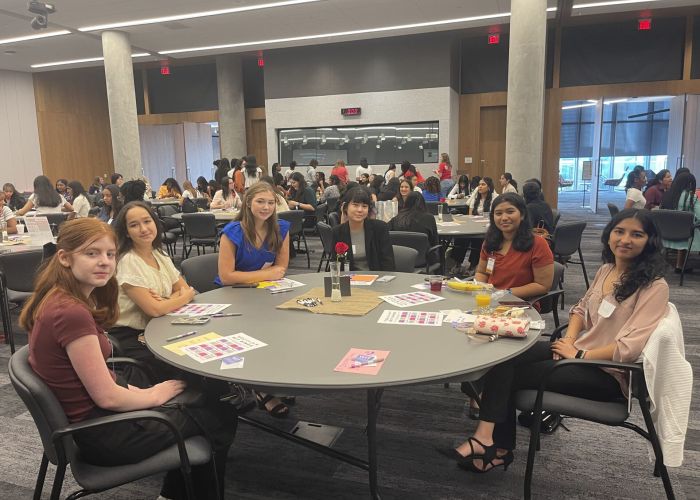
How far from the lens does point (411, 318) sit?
2318 mm

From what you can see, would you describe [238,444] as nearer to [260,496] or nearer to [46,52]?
[260,496]

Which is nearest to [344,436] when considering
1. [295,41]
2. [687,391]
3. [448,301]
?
[448,301]

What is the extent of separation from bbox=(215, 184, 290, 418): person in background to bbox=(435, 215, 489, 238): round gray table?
2.17 meters

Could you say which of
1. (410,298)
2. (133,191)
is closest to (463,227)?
(410,298)

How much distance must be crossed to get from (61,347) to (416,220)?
3.59 meters

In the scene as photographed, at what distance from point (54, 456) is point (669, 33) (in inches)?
537

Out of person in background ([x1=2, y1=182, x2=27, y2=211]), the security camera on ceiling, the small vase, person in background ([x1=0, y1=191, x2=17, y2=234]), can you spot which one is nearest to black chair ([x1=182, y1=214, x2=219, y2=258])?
person in background ([x1=0, y1=191, x2=17, y2=234])

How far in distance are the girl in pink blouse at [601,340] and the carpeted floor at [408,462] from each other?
0.19m

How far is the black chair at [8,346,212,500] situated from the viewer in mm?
1533

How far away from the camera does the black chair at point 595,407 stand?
1.92 metres

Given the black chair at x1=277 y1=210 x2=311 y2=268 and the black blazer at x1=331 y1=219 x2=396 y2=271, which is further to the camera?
the black chair at x1=277 y1=210 x2=311 y2=268

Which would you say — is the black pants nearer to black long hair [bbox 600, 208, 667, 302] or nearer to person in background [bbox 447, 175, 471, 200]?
black long hair [bbox 600, 208, 667, 302]

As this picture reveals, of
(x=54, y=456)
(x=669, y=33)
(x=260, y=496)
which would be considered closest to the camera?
(x=54, y=456)

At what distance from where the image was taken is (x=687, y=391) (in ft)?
6.14
